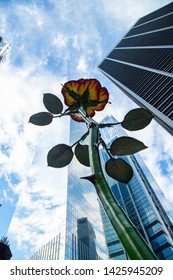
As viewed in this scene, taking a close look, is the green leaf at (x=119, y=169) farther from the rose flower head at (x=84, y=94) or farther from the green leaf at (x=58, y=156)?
the rose flower head at (x=84, y=94)

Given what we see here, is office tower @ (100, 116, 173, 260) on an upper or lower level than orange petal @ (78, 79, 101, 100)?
upper

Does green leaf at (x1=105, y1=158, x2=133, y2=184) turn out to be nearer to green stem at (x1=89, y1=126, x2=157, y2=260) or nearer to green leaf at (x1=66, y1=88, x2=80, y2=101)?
green stem at (x1=89, y1=126, x2=157, y2=260)

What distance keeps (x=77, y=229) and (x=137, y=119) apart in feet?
143

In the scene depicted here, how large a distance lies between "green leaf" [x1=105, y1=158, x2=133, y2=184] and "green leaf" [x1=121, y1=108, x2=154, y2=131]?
14 centimetres

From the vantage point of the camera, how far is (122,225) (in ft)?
1.27

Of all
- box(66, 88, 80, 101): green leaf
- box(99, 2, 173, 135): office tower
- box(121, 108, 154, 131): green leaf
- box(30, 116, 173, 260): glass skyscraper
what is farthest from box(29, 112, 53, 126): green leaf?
box(30, 116, 173, 260): glass skyscraper

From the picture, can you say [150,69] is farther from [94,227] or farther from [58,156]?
[94,227]

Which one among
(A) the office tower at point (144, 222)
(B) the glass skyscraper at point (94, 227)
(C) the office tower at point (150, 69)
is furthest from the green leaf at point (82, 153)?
(A) the office tower at point (144, 222)

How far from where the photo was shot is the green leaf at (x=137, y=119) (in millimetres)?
661

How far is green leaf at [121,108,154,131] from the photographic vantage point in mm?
661

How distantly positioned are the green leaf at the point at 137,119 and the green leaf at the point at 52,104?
0.81 ft

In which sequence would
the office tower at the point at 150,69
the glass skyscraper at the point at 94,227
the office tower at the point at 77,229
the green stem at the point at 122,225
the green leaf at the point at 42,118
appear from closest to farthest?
the green stem at the point at 122,225
the green leaf at the point at 42,118
the office tower at the point at 150,69
the office tower at the point at 77,229
the glass skyscraper at the point at 94,227

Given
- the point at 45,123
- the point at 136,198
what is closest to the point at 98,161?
the point at 45,123

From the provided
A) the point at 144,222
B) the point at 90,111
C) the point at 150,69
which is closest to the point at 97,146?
the point at 90,111
